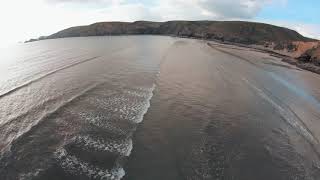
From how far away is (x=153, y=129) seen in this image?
1767 cm

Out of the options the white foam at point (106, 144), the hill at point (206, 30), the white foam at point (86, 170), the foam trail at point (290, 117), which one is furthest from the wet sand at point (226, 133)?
the hill at point (206, 30)

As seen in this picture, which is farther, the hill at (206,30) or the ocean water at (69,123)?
the hill at (206,30)

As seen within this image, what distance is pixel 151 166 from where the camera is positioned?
13.6 m

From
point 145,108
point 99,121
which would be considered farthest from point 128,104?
point 99,121

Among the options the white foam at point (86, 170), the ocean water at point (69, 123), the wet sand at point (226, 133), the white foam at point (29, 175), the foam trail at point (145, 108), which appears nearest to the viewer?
the white foam at point (29, 175)

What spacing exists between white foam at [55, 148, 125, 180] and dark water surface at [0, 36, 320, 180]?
4cm

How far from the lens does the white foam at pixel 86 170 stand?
1240cm

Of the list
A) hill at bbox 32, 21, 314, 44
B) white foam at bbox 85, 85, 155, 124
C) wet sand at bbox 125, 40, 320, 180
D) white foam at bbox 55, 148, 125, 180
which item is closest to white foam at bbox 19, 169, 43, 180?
white foam at bbox 55, 148, 125, 180

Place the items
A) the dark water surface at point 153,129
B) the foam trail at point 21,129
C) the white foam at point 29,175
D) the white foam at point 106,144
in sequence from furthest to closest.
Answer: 1. the foam trail at point 21,129
2. the white foam at point 106,144
3. the dark water surface at point 153,129
4. the white foam at point 29,175

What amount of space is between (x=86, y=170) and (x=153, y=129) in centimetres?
555

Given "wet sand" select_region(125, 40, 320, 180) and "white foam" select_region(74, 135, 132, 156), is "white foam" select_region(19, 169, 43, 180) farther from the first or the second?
"wet sand" select_region(125, 40, 320, 180)

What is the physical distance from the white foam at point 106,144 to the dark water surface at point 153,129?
5cm

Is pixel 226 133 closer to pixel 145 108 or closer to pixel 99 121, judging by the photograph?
pixel 145 108

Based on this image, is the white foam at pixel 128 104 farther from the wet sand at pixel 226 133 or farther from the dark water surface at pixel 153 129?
the wet sand at pixel 226 133
